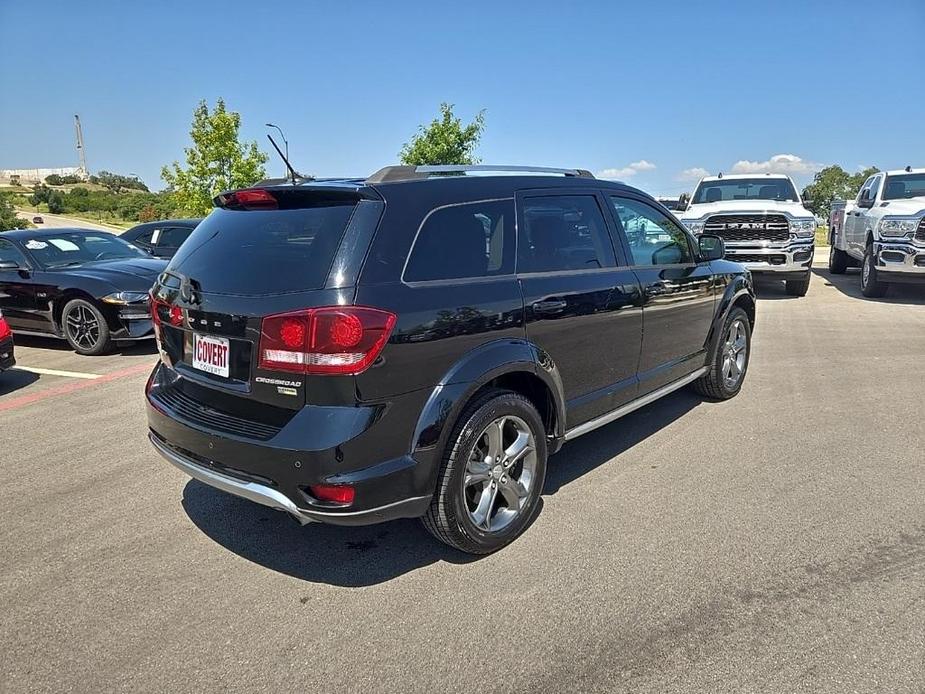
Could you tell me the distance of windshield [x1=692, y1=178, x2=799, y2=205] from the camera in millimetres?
12250

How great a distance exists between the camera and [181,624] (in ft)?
8.70

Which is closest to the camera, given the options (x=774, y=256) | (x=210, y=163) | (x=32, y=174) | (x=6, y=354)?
(x=6, y=354)

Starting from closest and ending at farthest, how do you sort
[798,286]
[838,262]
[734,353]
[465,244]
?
[465,244]
[734,353]
[798,286]
[838,262]

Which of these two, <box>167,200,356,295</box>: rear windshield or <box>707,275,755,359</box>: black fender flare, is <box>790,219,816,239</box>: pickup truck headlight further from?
<box>167,200,356,295</box>: rear windshield

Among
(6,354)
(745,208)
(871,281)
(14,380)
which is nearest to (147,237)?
(14,380)

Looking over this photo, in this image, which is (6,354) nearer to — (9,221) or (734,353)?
(734,353)

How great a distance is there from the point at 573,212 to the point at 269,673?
2.82m

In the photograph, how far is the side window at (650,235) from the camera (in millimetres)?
4203

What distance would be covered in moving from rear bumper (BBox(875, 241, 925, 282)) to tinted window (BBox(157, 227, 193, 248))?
12.6m

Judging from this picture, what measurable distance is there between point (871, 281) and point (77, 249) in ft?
41.4

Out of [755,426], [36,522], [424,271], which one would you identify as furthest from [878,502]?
[36,522]

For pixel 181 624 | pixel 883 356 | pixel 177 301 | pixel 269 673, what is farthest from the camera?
pixel 883 356

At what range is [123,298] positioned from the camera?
738 cm

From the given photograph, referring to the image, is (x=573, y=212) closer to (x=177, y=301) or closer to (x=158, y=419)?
(x=177, y=301)
